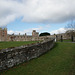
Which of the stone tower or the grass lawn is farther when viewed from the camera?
the stone tower

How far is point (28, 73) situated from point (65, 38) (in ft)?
96.8

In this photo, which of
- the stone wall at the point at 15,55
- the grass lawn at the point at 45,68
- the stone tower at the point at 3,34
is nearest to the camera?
the grass lawn at the point at 45,68

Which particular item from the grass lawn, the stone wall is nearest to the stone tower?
the stone wall

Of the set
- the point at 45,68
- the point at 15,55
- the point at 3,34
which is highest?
the point at 3,34

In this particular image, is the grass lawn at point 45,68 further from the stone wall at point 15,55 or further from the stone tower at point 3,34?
the stone tower at point 3,34

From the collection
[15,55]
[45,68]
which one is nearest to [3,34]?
[15,55]

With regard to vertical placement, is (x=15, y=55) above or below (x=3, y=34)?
below

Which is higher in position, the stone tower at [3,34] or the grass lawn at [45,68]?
the stone tower at [3,34]

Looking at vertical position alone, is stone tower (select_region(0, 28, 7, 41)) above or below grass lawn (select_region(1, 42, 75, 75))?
above

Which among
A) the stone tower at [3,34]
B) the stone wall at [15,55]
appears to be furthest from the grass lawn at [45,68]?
the stone tower at [3,34]

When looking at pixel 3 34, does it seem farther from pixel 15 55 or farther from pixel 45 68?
pixel 45 68

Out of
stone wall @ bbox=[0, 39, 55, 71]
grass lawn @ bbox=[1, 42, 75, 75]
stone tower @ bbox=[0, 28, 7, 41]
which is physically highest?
stone tower @ bbox=[0, 28, 7, 41]

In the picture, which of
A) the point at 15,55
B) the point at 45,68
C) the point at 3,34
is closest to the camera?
the point at 45,68

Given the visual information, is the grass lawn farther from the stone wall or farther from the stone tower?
the stone tower
